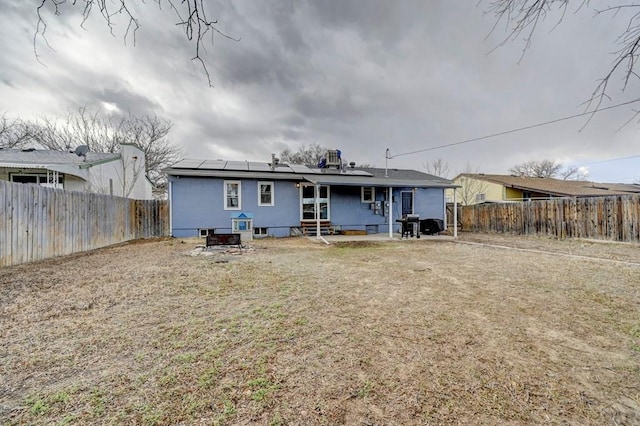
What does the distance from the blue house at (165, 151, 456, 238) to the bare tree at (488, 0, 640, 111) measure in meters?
9.04

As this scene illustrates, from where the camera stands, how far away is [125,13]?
2.15 meters

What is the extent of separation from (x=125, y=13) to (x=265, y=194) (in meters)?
11.1

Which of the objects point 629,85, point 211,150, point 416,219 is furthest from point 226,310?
point 211,150

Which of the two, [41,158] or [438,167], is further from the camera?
[438,167]

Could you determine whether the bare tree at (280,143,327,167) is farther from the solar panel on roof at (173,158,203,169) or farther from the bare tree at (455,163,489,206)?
the solar panel on roof at (173,158,203,169)

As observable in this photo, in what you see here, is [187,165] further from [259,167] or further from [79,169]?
[79,169]

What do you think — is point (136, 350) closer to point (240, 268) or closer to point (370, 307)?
point (370, 307)

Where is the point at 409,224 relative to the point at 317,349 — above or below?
above

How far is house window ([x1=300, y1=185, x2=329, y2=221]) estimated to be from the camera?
13.7m

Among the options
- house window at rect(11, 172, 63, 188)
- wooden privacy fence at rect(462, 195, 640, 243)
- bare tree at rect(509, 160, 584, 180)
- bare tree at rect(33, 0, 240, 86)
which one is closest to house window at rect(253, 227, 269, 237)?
house window at rect(11, 172, 63, 188)

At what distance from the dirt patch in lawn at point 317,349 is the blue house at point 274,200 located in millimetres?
6903

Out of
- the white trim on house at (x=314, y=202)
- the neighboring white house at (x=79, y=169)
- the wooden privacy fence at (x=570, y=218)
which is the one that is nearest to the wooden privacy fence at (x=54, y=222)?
the neighboring white house at (x=79, y=169)

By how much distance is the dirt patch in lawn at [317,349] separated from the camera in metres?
1.79

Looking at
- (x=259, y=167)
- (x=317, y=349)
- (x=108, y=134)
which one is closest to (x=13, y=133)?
(x=108, y=134)
